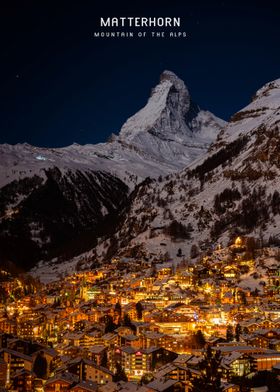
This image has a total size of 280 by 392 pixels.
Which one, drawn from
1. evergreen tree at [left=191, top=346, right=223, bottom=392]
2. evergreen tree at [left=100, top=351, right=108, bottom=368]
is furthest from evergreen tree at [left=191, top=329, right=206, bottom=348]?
evergreen tree at [left=191, top=346, right=223, bottom=392]

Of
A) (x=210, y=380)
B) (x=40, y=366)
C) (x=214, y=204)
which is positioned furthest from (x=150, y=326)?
(x=214, y=204)

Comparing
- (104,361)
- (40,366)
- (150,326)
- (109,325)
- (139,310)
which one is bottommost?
(40,366)

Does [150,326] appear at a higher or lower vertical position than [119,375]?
higher

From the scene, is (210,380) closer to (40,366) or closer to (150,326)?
(40,366)

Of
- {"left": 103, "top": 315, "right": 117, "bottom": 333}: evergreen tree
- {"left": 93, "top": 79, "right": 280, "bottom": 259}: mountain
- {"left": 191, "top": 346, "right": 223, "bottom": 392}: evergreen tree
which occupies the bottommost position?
{"left": 103, "top": 315, "right": 117, "bottom": 333}: evergreen tree

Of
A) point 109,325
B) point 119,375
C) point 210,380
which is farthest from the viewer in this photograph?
point 109,325

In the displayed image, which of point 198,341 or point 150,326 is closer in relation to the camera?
point 198,341

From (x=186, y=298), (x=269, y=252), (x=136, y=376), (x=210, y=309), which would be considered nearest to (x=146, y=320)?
(x=210, y=309)

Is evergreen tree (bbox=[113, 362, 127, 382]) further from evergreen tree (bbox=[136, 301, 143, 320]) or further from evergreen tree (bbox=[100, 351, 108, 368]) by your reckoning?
evergreen tree (bbox=[136, 301, 143, 320])

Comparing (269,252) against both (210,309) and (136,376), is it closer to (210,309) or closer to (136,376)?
(210,309)
